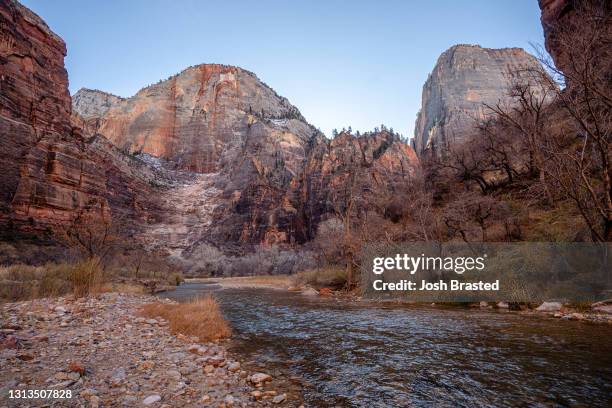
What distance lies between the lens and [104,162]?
83.4 meters

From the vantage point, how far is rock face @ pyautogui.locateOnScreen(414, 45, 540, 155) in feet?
322

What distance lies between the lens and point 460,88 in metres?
106

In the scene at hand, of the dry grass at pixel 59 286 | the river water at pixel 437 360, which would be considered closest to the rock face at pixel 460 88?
the river water at pixel 437 360

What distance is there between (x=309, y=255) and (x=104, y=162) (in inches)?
2448

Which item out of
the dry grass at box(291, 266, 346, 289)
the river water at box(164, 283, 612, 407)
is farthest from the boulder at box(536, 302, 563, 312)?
the dry grass at box(291, 266, 346, 289)

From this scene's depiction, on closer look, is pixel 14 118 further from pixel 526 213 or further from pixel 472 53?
pixel 472 53

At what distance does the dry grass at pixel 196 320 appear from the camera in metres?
9.70

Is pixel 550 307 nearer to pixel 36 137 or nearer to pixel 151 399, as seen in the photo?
pixel 151 399

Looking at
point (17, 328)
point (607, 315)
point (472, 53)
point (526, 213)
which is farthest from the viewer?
point (472, 53)

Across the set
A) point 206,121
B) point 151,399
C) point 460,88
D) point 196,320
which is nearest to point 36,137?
point 196,320

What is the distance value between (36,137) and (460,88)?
117m

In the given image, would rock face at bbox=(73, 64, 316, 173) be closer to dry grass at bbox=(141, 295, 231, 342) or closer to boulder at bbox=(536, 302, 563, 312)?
dry grass at bbox=(141, 295, 231, 342)

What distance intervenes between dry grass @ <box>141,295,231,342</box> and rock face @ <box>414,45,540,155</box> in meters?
93.0

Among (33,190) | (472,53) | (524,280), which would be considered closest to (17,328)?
(524,280)
